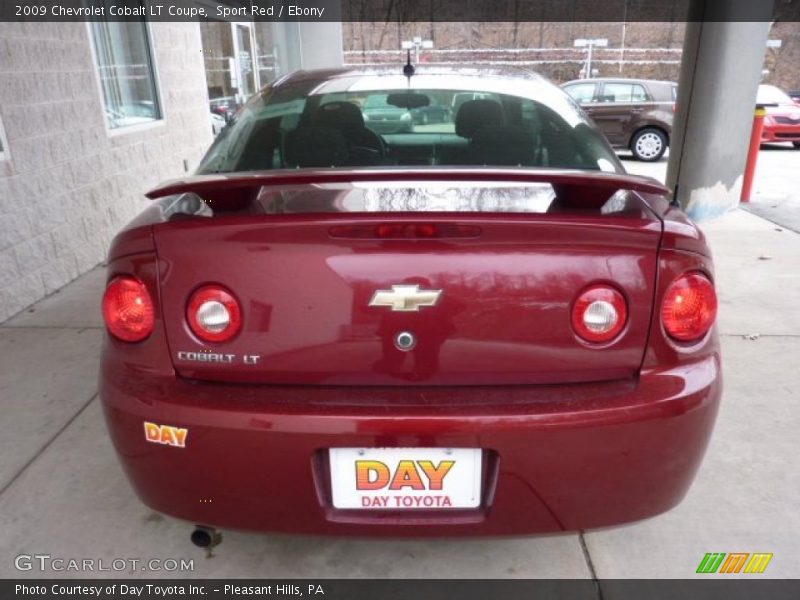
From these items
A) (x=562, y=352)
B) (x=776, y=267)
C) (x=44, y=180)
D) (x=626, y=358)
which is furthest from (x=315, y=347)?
(x=776, y=267)

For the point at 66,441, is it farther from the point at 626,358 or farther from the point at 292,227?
the point at 626,358

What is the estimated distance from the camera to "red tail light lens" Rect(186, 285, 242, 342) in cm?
149

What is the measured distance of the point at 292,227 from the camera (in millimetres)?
1453

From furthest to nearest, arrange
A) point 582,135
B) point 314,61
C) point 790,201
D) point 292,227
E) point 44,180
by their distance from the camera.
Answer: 1. point 314,61
2. point 790,201
3. point 44,180
4. point 582,135
5. point 292,227

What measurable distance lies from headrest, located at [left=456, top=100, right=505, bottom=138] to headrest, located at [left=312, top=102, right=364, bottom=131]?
414mm

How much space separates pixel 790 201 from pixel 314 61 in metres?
7.64

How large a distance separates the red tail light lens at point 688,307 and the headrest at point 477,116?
1250 mm

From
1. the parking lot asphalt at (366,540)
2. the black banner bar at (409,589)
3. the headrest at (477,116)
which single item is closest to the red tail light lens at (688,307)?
the parking lot asphalt at (366,540)

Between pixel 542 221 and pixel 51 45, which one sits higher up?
pixel 51 45

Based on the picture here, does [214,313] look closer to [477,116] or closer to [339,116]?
[339,116]

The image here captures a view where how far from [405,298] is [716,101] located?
600 centimetres

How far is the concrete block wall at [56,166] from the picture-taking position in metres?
3.92

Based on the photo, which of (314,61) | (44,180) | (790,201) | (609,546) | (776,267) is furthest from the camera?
(314,61)

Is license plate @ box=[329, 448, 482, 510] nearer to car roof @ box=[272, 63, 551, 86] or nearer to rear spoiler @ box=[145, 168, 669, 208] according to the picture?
rear spoiler @ box=[145, 168, 669, 208]
